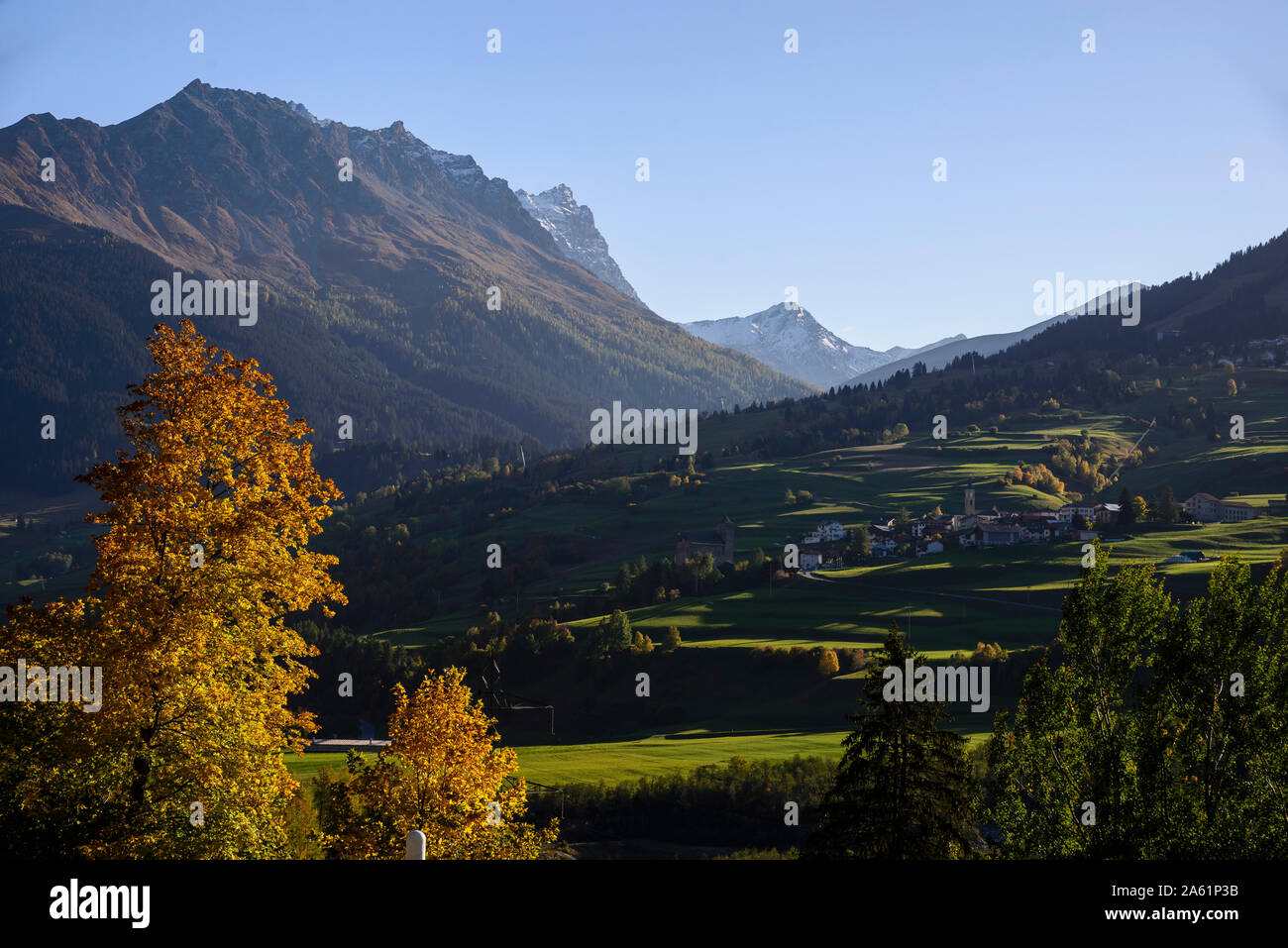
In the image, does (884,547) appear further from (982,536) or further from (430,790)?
(430,790)

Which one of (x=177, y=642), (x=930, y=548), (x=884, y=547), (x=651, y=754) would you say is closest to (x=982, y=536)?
(x=930, y=548)

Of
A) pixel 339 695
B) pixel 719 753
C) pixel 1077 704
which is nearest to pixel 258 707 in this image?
pixel 1077 704

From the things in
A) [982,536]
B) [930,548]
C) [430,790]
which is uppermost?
[982,536]

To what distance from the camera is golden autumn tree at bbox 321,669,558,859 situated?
33281 mm

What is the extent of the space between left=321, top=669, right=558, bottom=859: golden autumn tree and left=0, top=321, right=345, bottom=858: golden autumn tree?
717cm

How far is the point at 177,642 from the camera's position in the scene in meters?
24.2

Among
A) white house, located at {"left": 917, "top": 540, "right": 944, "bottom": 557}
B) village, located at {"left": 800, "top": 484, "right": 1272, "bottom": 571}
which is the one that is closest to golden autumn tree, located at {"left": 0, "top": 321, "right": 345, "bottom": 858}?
village, located at {"left": 800, "top": 484, "right": 1272, "bottom": 571}

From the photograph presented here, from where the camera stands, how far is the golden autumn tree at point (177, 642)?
2411cm

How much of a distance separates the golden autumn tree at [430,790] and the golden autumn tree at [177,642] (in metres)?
7.17

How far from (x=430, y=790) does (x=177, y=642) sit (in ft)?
40.6

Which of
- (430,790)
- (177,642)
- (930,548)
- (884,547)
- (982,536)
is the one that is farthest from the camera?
(884,547)
